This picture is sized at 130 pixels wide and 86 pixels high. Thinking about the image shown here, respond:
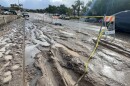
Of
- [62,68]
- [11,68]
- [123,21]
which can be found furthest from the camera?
[123,21]

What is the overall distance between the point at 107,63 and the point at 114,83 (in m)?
1.75

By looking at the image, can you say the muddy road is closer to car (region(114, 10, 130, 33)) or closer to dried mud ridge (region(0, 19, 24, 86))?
dried mud ridge (region(0, 19, 24, 86))

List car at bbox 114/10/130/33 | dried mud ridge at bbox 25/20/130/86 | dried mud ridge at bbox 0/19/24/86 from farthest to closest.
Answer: car at bbox 114/10/130/33 < dried mud ridge at bbox 0/19/24/86 < dried mud ridge at bbox 25/20/130/86

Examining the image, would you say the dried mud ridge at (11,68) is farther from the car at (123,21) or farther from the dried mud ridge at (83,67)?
the car at (123,21)

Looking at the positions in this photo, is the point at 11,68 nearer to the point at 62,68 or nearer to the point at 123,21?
the point at 62,68

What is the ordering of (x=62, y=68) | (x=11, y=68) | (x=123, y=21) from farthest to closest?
(x=123, y=21)
(x=11, y=68)
(x=62, y=68)

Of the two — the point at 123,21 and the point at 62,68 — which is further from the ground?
the point at 123,21

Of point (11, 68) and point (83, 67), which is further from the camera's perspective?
point (11, 68)

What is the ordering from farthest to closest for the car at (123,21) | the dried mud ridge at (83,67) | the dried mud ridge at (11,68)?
the car at (123,21) < the dried mud ridge at (11,68) < the dried mud ridge at (83,67)

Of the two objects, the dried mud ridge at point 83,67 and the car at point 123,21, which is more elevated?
the car at point 123,21

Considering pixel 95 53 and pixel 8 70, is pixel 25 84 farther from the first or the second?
pixel 95 53

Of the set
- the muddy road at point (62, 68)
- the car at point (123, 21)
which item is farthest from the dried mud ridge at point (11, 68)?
the car at point (123, 21)

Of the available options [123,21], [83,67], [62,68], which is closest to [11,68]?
[62,68]

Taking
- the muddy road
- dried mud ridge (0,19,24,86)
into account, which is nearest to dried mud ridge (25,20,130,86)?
the muddy road
